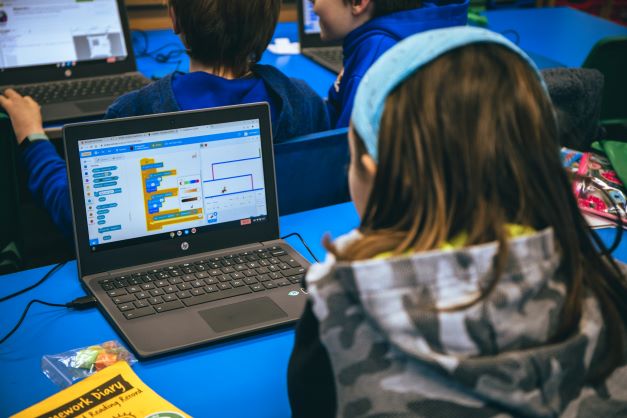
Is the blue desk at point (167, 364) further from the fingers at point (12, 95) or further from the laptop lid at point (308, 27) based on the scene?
the laptop lid at point (308, 27)

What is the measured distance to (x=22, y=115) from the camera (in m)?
1.85

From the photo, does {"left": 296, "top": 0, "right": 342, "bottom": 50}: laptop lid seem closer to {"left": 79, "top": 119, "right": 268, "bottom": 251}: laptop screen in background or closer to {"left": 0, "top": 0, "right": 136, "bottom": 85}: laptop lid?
{"left": 0, "top": 0, "right": 136, "bottom": 85}: laptop lid

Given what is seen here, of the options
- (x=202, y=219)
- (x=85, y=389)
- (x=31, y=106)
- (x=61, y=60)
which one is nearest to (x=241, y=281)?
(x=202, y=219)

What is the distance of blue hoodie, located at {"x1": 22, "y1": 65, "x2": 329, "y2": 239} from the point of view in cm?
147

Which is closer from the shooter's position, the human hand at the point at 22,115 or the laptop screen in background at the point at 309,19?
the human hand at the point at 22,115

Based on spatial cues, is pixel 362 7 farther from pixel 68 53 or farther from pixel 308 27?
pixel 68 53

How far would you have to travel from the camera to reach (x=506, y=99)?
2.53 ft

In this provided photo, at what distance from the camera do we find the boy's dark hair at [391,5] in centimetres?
196

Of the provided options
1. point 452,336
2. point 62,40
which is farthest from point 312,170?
point 62,40

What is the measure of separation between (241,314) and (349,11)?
1.10 m

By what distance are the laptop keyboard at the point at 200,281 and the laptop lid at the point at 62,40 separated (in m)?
1.33

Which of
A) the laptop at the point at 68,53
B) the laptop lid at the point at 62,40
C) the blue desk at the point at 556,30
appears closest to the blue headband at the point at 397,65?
the laptop at the point at 68,53

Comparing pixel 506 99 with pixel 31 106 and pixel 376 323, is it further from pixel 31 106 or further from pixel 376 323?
pixel 31 106

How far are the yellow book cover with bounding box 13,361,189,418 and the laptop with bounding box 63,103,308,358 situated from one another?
0.10 metres
